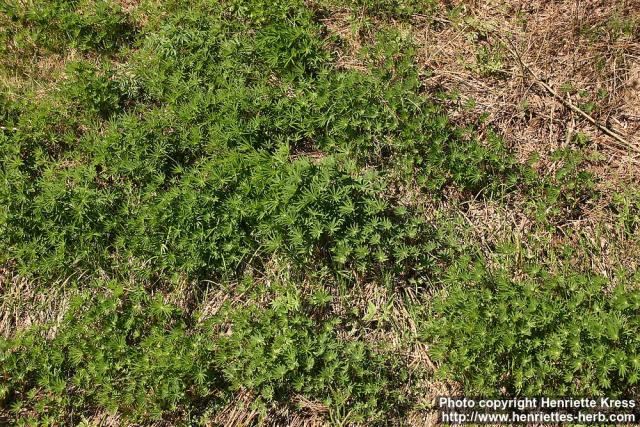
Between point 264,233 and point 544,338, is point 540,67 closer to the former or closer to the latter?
point 544,338

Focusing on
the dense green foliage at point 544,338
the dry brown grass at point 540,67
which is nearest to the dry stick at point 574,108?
the dry brown grass at point 540,67

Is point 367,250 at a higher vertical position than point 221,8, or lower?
lower

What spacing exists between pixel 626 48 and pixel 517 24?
100cm

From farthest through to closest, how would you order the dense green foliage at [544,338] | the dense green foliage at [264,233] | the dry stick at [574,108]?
1. the dry stick at [574,108]
2. the dense green foliage at [264,233]
3. the dense green foliage at [544,338]

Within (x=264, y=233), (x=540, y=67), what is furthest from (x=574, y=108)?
(x=264, y=233)

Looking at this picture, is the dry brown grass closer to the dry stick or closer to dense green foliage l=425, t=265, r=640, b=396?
the dry stick

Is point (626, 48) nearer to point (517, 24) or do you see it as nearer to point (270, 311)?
point (517, 24)

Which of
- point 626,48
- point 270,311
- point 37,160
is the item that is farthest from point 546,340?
point 37,160

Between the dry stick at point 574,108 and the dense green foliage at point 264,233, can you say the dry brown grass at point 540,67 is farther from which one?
the dense green foliage at point 264,233

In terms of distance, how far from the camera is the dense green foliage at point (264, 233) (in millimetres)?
4375

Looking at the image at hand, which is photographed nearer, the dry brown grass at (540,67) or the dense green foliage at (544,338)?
the dense green foliage at (544,338)

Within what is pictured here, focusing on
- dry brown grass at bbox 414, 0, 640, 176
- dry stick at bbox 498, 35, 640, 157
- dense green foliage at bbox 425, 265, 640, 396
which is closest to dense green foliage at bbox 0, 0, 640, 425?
dense green foliage at bbox 425, 265, 640, 396

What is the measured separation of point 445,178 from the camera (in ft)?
16.7

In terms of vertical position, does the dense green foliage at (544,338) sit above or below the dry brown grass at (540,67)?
below
